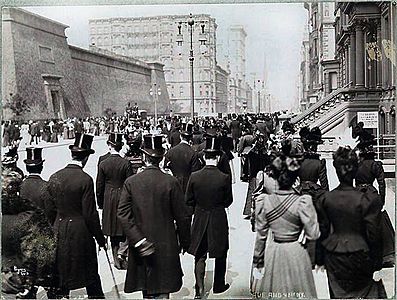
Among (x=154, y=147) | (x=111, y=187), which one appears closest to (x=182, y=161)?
(x=111, y=187)

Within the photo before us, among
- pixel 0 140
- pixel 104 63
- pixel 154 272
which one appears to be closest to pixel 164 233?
pixel 154 272

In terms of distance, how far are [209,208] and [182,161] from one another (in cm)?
73

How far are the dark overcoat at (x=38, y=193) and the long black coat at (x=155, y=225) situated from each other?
73 centimetres

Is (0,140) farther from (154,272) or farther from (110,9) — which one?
(154,272)

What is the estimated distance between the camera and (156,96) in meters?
5.83

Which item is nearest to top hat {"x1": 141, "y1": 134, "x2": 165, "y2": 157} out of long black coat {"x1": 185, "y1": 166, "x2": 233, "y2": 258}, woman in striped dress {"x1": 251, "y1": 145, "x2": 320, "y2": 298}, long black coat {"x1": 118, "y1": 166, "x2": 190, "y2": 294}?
long black coat {"x1": 118, "y1": 166, "x2": 190, "y2": 294}

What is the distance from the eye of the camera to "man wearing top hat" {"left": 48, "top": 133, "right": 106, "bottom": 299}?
4.46 metres

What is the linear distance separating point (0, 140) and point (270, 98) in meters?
2.25

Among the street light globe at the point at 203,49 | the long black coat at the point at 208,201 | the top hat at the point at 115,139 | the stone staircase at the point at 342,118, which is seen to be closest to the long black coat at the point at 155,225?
the long black coat at the point at 208,201

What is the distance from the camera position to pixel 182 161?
208 inches

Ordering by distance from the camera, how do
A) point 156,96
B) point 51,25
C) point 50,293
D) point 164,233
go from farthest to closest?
point 156,96 → point 51,25 → point 50,293 → point 164,233

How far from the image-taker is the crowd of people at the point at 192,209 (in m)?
4.18

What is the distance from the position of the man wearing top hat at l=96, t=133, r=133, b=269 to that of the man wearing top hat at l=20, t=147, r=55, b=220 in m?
0.43

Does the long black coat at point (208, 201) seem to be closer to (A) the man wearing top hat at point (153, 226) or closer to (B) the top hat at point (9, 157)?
(A) the man wearing top hat at point (153, 226)
